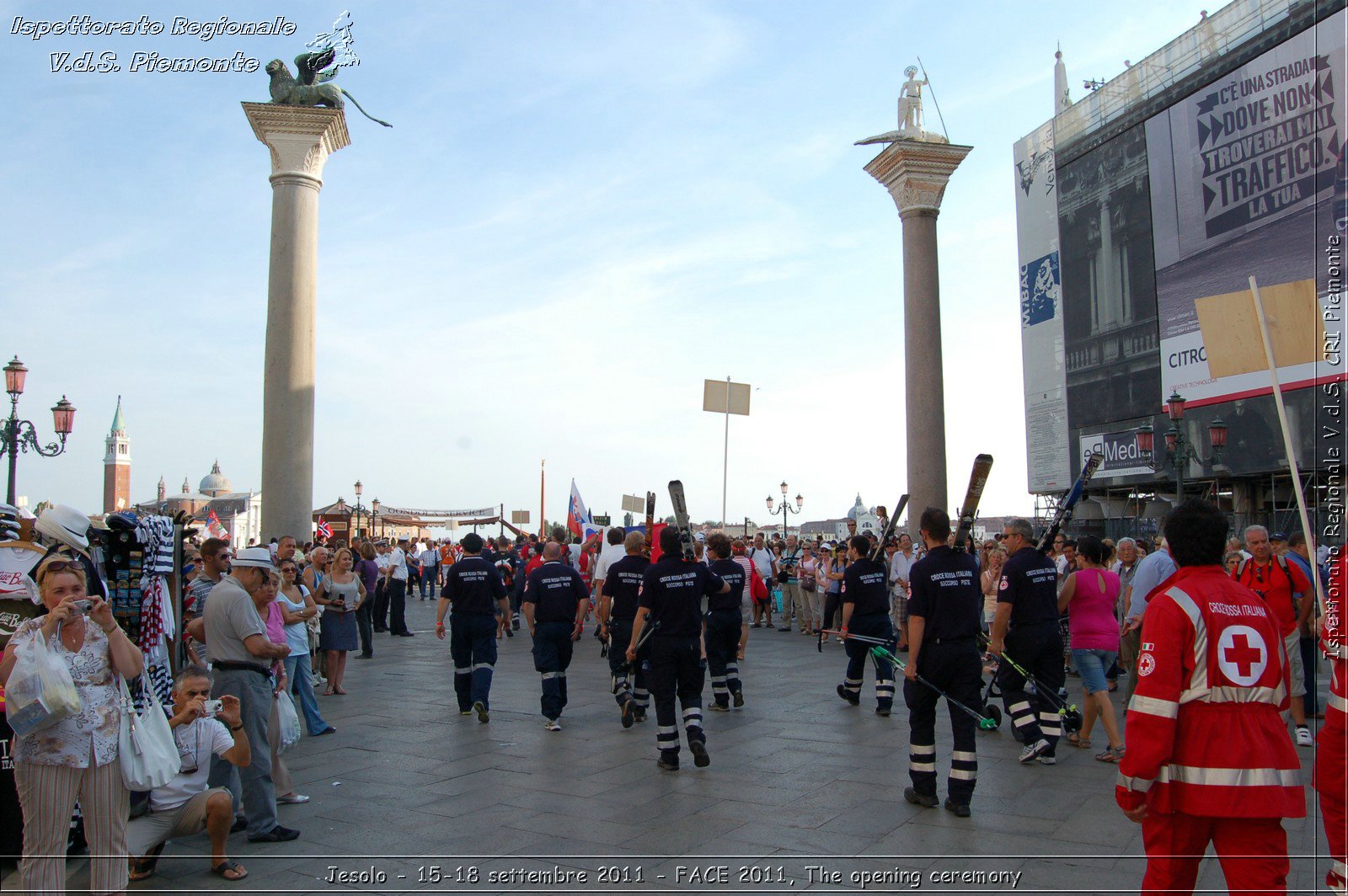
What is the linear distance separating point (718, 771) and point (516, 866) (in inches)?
87.2

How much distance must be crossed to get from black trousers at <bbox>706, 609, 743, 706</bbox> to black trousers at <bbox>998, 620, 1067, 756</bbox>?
2961mm

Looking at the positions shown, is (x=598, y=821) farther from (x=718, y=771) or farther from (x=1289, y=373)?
(x=1289, y=373)

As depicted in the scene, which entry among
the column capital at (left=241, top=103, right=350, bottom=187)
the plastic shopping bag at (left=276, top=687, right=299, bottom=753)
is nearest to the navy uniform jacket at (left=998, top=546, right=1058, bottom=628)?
the plastic shopping bag at (left=276, top=687, right=299, bottom=753)

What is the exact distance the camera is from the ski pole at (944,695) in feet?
18.4

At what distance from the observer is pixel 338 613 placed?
33.3ft

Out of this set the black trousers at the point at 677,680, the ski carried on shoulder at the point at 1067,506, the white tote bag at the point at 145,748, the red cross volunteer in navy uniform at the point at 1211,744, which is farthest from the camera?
the ski carried on shoulder at the point at 1067,506

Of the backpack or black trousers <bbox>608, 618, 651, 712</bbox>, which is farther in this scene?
black trousers <bbox>608, 618, 651, 712</bbox>

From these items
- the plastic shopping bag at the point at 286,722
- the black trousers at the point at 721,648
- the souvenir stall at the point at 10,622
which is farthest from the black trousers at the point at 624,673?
the souvenir stall at the point at 10,622

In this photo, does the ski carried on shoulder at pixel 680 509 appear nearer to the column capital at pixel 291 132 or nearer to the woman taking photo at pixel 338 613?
the woman taking photo at pixel 338 613

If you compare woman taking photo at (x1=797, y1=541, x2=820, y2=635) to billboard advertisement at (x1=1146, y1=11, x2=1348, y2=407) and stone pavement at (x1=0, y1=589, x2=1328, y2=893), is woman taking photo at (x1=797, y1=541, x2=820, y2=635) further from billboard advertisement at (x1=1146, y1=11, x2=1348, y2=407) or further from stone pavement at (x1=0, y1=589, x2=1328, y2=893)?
billboard advertisement at (x1=1146, y1=11, x2=1348, y2=407)

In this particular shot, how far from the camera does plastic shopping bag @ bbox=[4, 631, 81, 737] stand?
→ 3928 millimetres

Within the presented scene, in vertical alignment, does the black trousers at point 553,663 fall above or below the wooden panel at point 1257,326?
below

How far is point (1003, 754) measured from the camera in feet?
23.8

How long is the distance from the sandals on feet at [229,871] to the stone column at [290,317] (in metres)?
11.7
